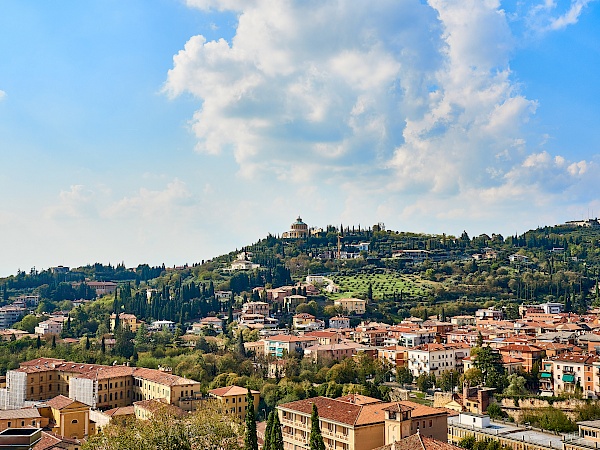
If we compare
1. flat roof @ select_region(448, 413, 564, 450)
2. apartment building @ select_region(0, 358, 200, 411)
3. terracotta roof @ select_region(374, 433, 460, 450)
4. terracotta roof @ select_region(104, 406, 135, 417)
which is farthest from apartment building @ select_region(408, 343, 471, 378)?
terracotta roof @ select_region(374, 433, 460, 450)

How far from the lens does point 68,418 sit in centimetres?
3691

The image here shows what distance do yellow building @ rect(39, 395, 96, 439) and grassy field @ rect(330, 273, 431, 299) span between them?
51747 mm

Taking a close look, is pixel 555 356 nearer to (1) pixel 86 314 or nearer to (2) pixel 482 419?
(2) pixel 482 419

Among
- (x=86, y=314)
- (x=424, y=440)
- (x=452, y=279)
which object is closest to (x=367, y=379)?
(x=424, y=440)

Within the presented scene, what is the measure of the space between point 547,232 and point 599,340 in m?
82.0

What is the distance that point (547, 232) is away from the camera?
130 m

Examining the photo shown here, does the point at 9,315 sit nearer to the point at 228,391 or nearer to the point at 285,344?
the point at 285,344

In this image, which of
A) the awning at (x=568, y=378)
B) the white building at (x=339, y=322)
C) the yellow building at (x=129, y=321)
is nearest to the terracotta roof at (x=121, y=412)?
the awning at (x=568, y=378)

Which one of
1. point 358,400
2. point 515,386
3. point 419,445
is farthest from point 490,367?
point 419,445

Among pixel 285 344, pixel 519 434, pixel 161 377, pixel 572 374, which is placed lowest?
pixel 519 434

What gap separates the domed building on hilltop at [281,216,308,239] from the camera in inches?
5105

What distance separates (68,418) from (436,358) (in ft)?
90.1

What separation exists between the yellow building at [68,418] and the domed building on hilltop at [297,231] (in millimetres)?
91754

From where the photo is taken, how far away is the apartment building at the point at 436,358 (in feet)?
167
